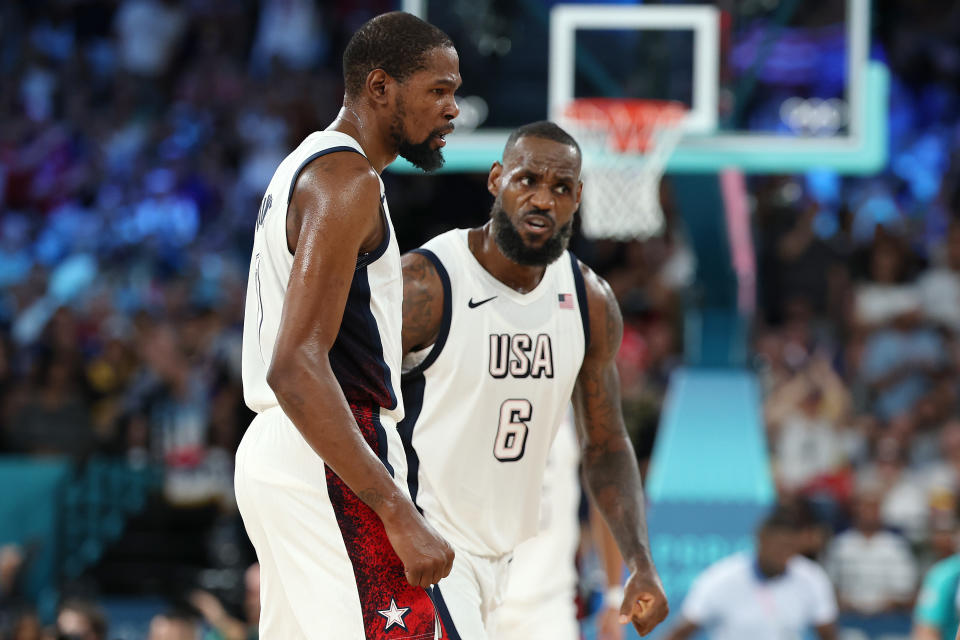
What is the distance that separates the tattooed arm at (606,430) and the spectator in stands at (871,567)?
5258 mm

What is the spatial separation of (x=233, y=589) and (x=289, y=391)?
7648 mm

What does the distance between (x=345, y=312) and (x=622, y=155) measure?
17.5ft

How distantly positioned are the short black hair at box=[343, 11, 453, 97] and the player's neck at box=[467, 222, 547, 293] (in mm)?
1163

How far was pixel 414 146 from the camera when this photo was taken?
11.7ft

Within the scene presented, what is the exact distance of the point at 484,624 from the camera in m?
4.41

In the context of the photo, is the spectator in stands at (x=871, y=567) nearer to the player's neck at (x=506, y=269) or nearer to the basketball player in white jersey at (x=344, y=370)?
the player's neck at (x=506, y=269)

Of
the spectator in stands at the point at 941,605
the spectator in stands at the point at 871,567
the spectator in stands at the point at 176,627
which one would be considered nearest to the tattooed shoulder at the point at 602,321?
the spectator in stands at the point at 941,605

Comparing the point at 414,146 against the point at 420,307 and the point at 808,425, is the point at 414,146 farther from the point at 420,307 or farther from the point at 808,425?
the point at 808,425

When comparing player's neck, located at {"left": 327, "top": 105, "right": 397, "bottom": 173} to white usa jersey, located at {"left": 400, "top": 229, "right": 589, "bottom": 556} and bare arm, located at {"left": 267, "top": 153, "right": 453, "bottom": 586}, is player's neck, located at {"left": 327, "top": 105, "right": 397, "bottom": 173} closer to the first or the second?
bare arm, located at {"left": 267, "top": 153, "right": 453, "bottom": 586}

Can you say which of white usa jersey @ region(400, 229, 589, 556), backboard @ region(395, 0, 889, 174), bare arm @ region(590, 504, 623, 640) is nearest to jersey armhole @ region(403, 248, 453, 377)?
white usa jersey @ region(400, 229, 589, 556)

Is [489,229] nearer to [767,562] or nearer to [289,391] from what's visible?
[289,391]

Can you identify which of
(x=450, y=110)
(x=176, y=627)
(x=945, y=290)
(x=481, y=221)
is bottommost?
(x=176, y=627)

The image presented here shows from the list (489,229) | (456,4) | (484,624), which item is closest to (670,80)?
(456,4)

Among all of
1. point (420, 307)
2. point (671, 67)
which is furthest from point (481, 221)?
point (420, 307)
